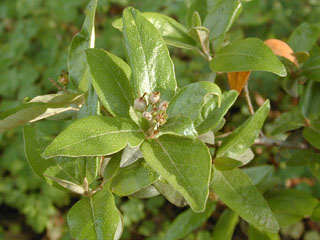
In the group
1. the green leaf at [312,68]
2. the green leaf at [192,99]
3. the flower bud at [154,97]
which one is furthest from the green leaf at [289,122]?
the flower bud at [154,97]

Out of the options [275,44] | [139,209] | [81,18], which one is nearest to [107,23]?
[81,18]

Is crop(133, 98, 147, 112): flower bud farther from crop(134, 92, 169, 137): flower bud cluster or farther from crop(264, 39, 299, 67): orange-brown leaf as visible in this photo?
crop(264, 39, 299, 67): orange-brown leaf

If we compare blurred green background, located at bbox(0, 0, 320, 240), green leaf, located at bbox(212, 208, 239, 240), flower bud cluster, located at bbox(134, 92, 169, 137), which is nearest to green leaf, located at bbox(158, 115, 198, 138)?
flower bud cluster, located at bbox(134, 92, 169, 137)

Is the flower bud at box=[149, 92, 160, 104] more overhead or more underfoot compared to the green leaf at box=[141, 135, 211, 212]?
more overhead

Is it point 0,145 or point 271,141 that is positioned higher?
point 271,141

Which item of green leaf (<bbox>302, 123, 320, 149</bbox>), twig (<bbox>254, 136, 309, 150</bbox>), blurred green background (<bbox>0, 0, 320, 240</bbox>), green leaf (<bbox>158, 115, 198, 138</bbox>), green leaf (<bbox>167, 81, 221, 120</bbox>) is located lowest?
blurred green background (<bbox>0, 0, 320, 240</bbox>)

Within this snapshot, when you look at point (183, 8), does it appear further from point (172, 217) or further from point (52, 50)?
point (172, 217)

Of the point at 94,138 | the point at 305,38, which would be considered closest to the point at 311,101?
the point at 305,38

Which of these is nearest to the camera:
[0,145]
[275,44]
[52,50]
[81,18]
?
[275,44]
